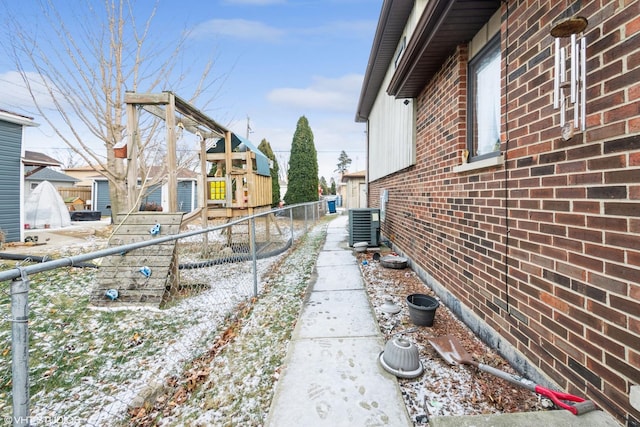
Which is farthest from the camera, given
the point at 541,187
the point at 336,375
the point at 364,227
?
the point at 364,227

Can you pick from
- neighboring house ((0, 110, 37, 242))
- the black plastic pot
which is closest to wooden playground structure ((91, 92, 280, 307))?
the black plastic pot

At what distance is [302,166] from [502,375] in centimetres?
1869

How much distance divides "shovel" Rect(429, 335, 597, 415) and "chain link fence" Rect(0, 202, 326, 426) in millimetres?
2267

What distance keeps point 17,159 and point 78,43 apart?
14.4ft

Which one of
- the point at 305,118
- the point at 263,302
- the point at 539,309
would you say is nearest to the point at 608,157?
the point at 539,309

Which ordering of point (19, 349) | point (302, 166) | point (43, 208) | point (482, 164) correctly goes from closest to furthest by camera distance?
point (19, 349) < point (482, 164) < point (43, 208) < point (302, 166)

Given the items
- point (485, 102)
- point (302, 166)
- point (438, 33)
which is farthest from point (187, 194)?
point (485, 102)

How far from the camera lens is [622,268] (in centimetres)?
143

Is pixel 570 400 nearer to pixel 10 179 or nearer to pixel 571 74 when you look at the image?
pixel 571 74

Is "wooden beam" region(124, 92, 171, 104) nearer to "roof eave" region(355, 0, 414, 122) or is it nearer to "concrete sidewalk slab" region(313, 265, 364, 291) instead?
"concrete sidewalk slab" region(313, 265, 364, 291)

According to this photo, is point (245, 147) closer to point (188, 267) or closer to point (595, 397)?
point (188, 267)

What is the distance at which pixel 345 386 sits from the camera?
2.12 m

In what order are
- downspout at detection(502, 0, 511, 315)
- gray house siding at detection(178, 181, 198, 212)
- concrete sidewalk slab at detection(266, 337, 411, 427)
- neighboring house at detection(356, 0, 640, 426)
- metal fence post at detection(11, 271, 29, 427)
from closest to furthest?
metal fence post at detection(11, 271, 29, 427) → neighboring house at detection(356, 0, 640, 426) → concrete sidewalk slab at detection(266, 337, 411, 427) → downspout at detection(502, 0, 511, 315) → gray house siding at detection(178, 181, 198, 212)

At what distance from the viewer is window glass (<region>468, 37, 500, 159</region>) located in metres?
2.83
